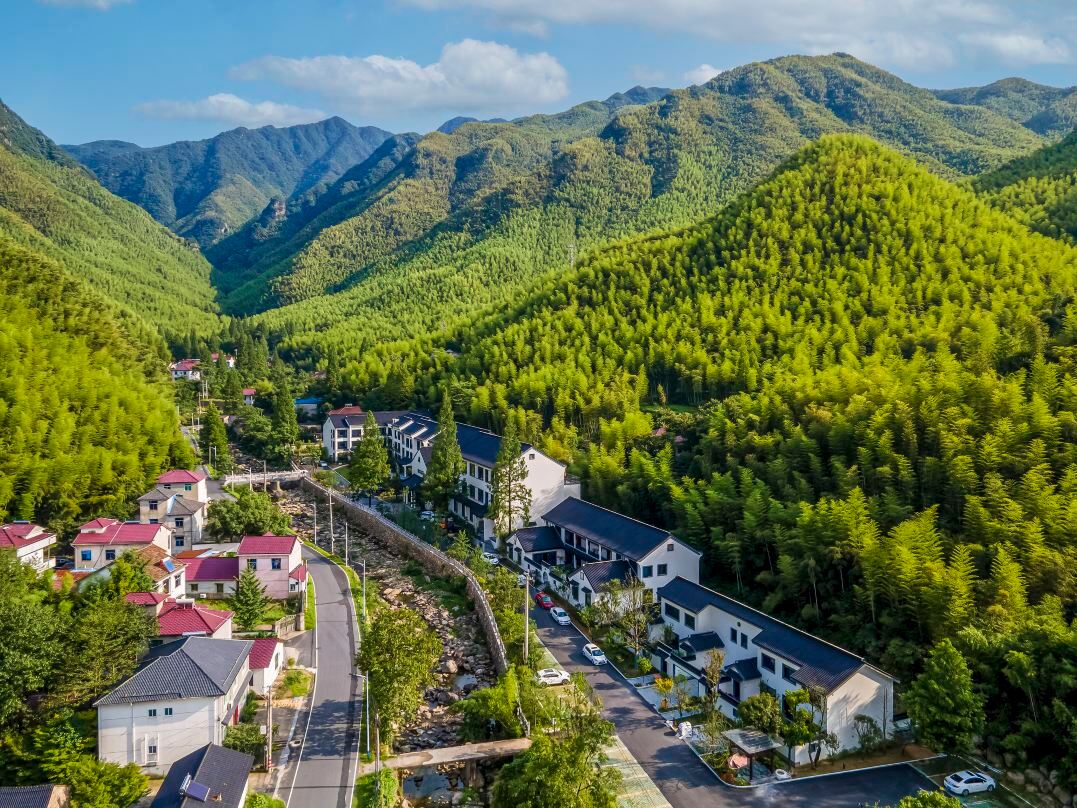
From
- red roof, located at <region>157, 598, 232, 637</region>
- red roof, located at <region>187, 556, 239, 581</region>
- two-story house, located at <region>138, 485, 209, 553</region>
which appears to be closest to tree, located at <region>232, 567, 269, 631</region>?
red roof, located at <region>157, 598, 232, 637</region>

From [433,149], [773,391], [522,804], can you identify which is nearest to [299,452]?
[773,391]

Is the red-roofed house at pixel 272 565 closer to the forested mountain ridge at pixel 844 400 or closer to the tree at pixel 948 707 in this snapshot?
the forested mountain ridge at pixel 844 400

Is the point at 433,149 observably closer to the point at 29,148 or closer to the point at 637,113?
the point at 637,113

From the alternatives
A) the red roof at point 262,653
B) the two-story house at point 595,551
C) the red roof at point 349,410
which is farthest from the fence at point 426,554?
the red roof at point 349,410

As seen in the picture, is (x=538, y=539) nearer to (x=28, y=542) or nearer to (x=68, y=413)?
(x=28, y=542)

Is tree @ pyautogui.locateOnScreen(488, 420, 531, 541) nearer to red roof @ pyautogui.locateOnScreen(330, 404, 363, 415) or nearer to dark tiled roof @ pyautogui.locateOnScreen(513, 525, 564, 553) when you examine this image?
dark tiled roof @ pyautogui.locateOnScreen(513, 525, 564, 553)

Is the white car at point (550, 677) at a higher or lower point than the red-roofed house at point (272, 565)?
lower

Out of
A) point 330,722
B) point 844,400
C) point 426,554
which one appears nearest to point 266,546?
point 426,554
